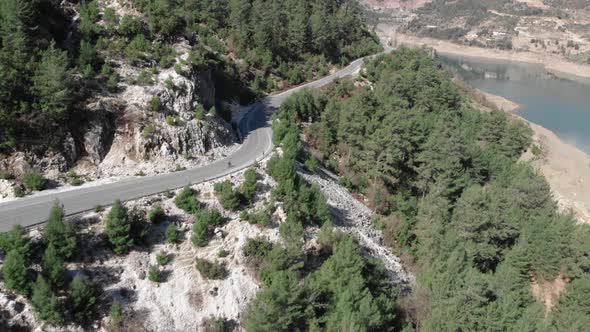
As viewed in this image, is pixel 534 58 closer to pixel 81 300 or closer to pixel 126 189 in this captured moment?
pixel 126 189

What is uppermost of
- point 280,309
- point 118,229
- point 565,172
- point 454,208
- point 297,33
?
point 297,33

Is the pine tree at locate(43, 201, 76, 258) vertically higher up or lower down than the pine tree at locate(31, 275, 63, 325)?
higher up

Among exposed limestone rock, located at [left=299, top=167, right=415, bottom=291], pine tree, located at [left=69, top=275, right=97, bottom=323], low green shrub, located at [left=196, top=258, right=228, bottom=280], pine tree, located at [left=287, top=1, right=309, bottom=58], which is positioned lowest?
exposed limestone rock, located at [left=299, top=167, right=415, bottom=291]

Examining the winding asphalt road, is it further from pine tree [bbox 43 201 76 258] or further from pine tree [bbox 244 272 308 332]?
pine tree [bbox 244 272 308 332]

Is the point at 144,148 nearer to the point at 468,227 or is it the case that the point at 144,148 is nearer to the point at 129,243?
the point at 129,243

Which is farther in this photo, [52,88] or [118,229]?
[52,88]

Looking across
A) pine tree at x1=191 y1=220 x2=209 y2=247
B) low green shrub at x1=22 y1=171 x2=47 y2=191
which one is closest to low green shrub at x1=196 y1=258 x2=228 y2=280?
pine tree at x1=191 y1=220 x2=209 y2=247

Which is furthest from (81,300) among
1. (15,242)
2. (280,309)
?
(280,309)
